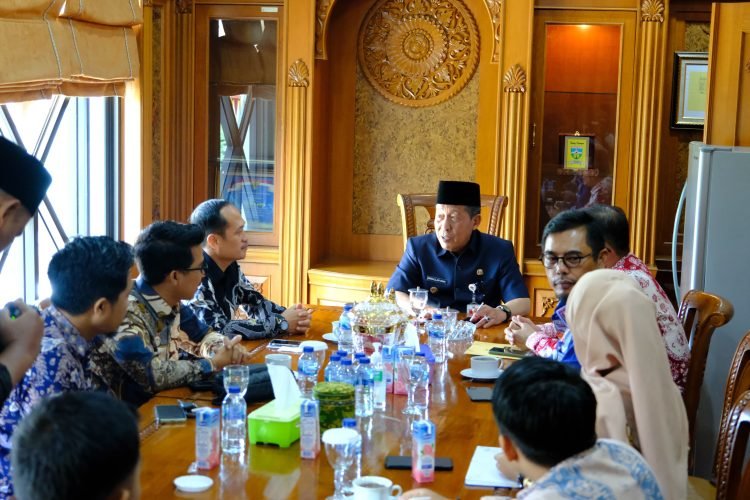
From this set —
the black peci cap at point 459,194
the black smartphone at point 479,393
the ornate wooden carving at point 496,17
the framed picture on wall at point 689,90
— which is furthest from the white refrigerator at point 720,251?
the black smartphone at point 479,393

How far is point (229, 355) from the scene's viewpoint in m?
3.05

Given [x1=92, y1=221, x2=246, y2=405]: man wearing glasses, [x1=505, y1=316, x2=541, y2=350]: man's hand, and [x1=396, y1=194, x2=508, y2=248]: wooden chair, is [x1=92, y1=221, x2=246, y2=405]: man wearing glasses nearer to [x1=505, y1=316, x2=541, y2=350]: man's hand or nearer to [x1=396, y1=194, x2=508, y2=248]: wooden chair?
[x1=505, y1=316, x2=541, y2=350]: man's hand

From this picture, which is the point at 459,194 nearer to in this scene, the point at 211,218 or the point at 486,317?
the point at 486,317

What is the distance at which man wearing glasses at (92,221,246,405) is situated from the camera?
109 inches

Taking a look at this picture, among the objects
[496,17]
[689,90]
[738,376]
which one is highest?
[496,17]

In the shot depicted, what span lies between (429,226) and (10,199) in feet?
9.87

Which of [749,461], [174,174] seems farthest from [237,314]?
[749,461]


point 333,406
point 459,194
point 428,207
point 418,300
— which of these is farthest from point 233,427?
point 428,207

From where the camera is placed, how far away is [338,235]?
5961 millimetres

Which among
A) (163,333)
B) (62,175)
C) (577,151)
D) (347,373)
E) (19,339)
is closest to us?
(19,339)

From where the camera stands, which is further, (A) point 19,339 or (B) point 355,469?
(B) point 355,469

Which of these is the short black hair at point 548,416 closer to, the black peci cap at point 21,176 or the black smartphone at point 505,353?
the black peci cap at point 21,176

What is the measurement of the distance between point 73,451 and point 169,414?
4.18 feet

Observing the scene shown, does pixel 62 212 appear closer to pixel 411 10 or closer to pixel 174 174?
pixel 174 174
